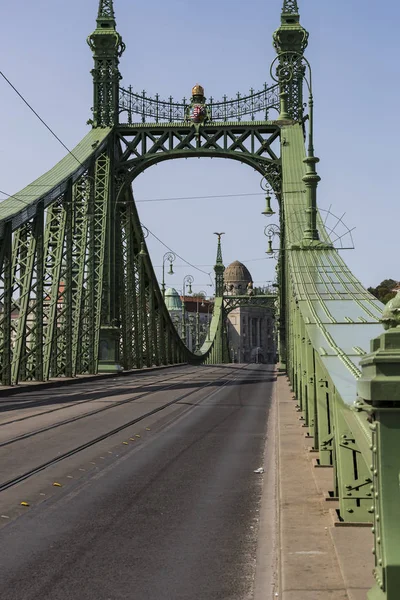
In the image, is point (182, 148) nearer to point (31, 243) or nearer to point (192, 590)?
point (31, 243)

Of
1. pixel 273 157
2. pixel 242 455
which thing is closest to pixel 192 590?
pixel 242 455

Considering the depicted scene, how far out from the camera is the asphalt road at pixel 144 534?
6.16 metres

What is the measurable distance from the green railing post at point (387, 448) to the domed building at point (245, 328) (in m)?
173

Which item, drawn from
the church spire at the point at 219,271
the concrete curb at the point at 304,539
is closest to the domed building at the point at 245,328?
the church spire at the point at 219,271

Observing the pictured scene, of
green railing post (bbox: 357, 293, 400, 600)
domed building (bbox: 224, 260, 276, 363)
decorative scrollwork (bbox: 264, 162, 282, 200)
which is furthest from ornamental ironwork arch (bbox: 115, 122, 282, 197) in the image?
domed building (bbox: 224, 260, 276, 363)

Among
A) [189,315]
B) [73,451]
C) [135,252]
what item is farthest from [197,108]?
[189,315]

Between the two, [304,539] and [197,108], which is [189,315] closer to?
[197,108]

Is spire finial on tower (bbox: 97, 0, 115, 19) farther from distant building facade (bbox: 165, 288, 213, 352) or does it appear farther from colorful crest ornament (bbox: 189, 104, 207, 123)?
distant building facade (bbox: 165, 288, 213, 352)

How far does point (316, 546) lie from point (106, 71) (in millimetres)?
39214

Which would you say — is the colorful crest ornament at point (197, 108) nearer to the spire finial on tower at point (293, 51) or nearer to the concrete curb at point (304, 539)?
the spire finial on tower at point (293, 51)

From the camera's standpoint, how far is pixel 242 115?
145 ft

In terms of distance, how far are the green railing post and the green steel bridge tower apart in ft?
8.53

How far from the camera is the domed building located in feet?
609

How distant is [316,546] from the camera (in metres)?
6.79
